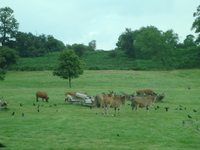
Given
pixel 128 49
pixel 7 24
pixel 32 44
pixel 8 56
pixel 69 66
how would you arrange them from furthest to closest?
pixel 128 49 → pixel 32 44 → pixel 7 24 → pixel 8 56 → pixel 69 66

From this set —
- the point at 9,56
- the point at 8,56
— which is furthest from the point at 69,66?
the point at 8,56

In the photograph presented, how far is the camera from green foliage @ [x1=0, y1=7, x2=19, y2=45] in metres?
105

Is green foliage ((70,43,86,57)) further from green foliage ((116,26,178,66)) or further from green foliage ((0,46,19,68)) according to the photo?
green foliage ((0,46,19,68))

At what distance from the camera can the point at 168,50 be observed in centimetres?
10325

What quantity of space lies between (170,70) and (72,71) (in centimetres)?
4185

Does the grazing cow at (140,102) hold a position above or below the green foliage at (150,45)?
below

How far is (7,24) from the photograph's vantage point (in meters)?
106

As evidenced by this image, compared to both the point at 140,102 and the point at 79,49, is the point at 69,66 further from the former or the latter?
the point at 79,49

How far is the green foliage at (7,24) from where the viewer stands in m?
105

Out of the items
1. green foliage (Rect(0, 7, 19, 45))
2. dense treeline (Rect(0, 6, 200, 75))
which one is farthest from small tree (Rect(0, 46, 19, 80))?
green foliage (Rect(0, 7, 19, 45))

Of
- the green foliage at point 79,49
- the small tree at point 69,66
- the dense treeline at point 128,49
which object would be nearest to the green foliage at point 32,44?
the dense treeline at point 128,49

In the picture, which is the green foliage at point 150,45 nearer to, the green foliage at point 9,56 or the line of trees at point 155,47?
the line of trees at point 155,47

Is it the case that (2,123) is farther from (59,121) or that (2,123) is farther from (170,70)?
(170,70)

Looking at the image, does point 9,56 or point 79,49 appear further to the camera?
point 79,49
